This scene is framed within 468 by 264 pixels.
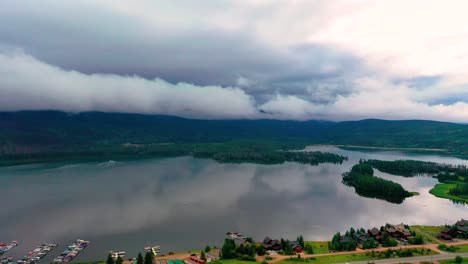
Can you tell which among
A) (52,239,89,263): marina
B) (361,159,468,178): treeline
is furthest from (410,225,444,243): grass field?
(361,159,468,178): treeline

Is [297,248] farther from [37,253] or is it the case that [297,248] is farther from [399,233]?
[37,253]

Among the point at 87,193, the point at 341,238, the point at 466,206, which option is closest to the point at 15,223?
the point at 87,193

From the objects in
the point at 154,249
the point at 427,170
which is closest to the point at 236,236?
the point at 154,249

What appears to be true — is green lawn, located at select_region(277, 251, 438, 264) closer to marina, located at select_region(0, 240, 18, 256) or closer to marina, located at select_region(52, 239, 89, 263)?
marina, located at select_region(52, 239, 89, 263)

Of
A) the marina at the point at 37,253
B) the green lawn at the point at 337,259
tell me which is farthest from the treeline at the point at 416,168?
the marina at the point at 37,253

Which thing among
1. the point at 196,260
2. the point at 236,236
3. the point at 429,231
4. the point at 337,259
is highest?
the point at 337,259
